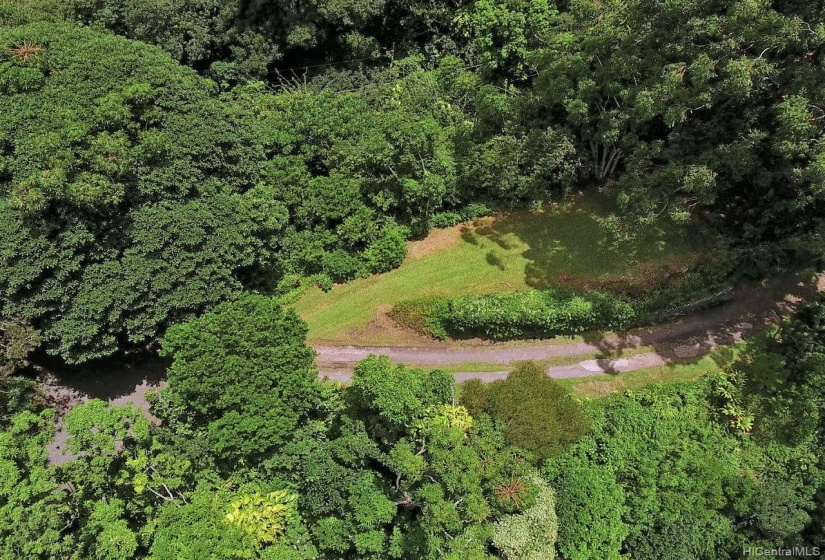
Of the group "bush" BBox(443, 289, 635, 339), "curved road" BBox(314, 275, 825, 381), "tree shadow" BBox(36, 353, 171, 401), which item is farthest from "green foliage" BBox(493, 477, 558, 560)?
"tree shadow" BBox(36, 353, 171, 401)

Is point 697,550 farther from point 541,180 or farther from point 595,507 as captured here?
point 541,180

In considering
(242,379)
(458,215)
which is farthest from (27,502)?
(458,215)

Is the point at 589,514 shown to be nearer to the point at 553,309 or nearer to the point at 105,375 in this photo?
the point at 553,309

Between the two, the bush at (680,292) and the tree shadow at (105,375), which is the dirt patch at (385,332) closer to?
the tree shadow at (105,375)

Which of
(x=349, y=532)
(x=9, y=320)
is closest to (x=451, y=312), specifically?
(x=349, y=532)

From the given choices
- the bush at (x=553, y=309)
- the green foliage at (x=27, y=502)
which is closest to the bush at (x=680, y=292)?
the bush at (x=553, y=309)

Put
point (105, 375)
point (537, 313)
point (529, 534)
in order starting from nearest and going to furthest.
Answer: point (529, 534)
point (537, 313)
point (105, 375)

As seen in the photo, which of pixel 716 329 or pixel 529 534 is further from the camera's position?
pixel 716 329
